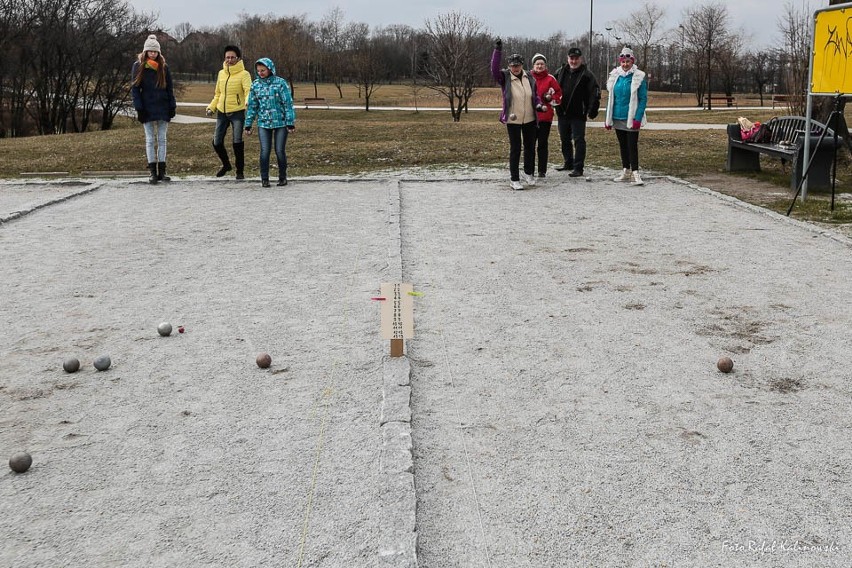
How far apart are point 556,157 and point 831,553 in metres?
14.7

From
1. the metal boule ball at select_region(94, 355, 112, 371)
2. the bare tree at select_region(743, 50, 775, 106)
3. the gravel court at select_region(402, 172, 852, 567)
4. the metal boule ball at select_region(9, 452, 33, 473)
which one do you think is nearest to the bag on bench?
the gravel court at select_region(402, 172, 852, 567)

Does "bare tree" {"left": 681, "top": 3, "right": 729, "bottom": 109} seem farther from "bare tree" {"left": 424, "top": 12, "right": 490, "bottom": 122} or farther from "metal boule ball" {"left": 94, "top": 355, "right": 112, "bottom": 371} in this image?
"metal boule ball" {"left": 94, "top": 355, "right": 112, "bottom": 371}

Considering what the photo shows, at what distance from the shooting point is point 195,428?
13.3ft

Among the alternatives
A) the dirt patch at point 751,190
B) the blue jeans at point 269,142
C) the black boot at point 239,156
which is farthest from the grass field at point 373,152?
the blue jeans at point 269,142

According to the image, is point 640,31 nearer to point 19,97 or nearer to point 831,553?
point 19,97

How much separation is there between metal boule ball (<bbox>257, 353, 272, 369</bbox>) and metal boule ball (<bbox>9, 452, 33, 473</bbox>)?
4.86ft

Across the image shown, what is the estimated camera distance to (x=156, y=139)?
1306cm

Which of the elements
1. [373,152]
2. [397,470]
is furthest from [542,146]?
[397,470]

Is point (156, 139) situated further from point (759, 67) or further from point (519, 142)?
point (759, 67)

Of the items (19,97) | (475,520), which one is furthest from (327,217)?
(19,97)

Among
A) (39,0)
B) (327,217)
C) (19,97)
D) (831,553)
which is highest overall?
(39,0)

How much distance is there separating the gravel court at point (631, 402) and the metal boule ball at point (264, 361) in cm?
86

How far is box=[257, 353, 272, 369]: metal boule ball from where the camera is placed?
4.86 m

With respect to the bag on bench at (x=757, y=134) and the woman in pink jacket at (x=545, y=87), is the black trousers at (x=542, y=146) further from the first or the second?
the bag on bench at (x=757, y=134)
